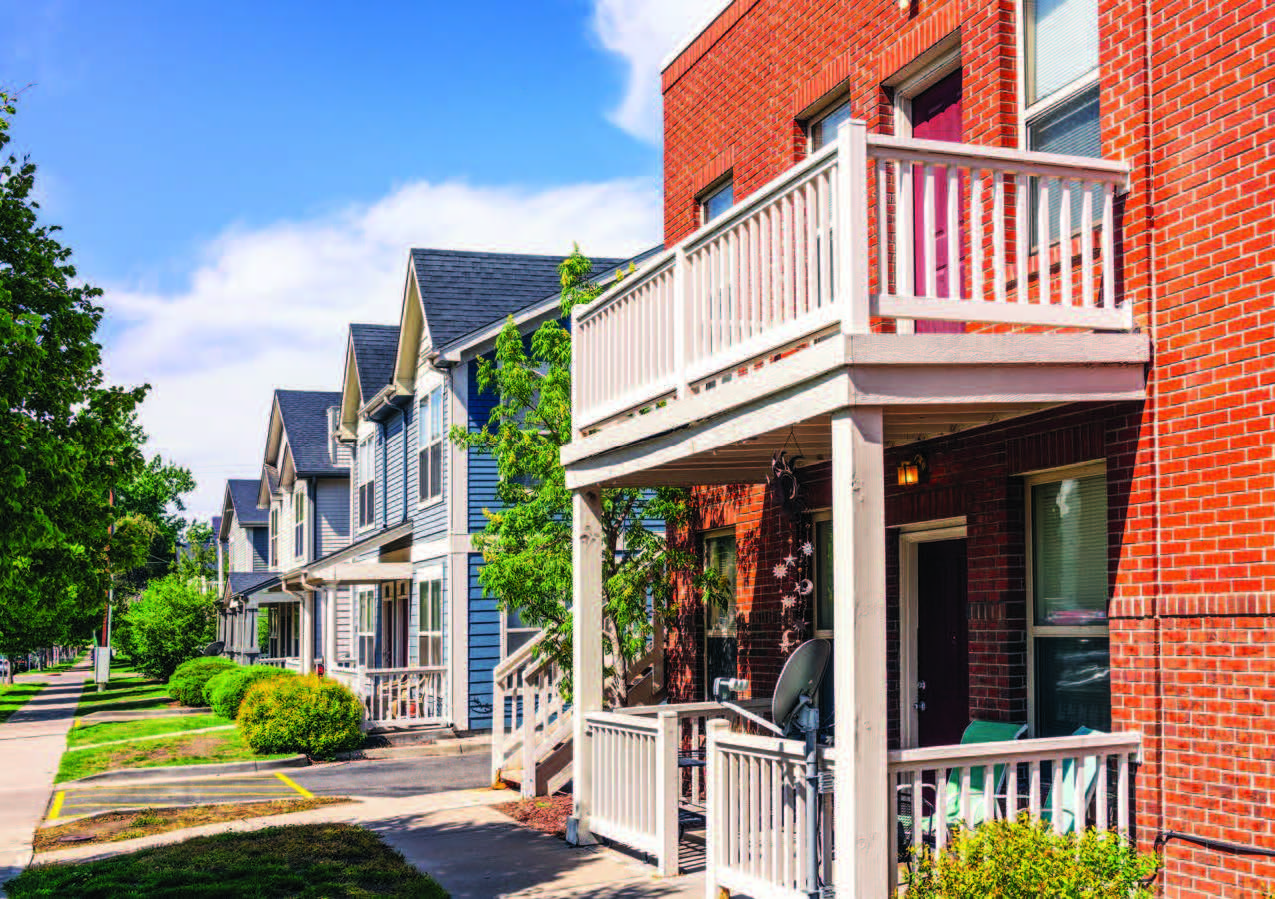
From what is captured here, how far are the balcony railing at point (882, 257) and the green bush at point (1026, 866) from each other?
2.76 meters

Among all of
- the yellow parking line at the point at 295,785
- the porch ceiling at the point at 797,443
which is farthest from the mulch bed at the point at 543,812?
the porch ceiling at the point at 797,443

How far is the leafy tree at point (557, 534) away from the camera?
14.6 m

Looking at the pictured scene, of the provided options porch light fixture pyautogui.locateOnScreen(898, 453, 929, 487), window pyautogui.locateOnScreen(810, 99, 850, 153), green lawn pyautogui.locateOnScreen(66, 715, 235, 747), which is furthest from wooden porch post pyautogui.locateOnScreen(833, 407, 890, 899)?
green lawn pyautogui.locateOnScreen(66, 715, 235, 747)

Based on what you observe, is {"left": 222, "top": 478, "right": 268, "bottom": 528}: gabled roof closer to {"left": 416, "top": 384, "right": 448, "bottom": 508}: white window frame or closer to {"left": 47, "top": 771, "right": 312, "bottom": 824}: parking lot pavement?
{"left": 416, "top": 384, "right": 448, "bottom": 508}: white window frame

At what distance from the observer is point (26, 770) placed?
21422mm

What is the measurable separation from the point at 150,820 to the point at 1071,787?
397 inches

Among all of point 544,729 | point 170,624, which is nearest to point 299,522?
point 170,624

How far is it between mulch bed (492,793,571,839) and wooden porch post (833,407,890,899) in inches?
222

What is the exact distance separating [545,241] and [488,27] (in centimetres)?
1529

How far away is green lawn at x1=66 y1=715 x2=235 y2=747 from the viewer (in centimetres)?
2705

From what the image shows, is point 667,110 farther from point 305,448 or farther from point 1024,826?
point 305,448

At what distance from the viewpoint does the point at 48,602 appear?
13469 millimetres

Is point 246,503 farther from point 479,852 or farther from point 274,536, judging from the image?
point 479,852

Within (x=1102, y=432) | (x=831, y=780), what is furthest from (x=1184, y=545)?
(x=831, y=780)
